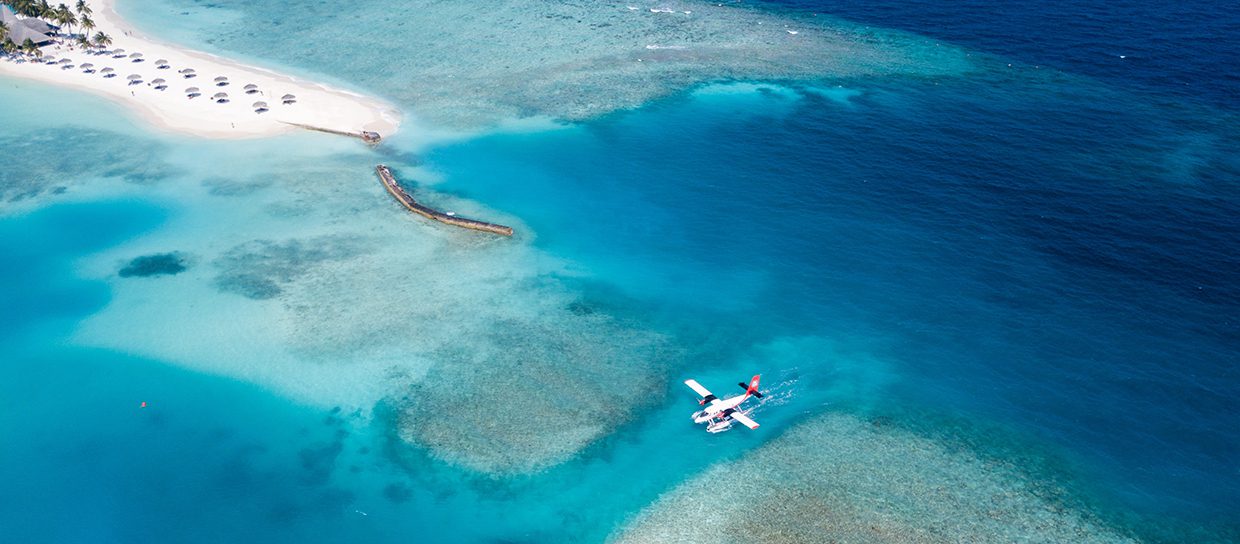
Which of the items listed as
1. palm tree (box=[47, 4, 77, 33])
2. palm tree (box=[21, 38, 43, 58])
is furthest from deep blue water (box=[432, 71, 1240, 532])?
palm tree (box=[47, 4, 77, 33])

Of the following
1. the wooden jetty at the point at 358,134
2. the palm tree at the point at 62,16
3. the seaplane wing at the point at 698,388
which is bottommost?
the seaplane wing at the point at 698,388

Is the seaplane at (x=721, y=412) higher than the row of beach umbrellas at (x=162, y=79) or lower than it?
lower

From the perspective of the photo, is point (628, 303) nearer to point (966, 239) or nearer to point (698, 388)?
point (698, 388)

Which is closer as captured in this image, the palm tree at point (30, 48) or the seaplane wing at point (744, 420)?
the seaplane wing at point (744, 420)

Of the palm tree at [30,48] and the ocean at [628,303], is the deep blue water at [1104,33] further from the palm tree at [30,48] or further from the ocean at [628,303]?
the palm tree at [30,48]

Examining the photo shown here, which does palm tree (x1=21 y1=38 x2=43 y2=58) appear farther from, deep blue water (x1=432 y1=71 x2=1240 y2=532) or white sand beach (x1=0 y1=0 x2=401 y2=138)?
deep blue water (x1=432 y1=71 x2=1240 y2=532)

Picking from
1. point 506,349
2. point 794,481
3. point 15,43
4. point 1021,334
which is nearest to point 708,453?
point 794,481

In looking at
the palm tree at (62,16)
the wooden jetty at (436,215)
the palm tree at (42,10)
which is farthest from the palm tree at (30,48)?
the wooden jetty at (436,215)
